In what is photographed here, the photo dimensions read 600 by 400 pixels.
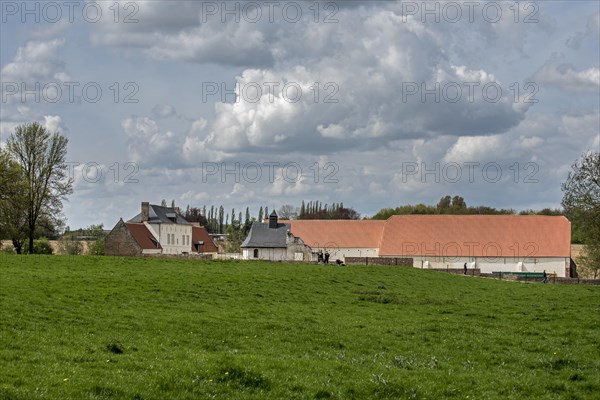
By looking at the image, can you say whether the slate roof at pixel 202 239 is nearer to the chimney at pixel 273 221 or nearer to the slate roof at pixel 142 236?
the slate roof at pixel 142 236

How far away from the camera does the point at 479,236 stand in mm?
93938

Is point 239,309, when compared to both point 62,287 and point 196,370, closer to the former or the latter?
point 62,287

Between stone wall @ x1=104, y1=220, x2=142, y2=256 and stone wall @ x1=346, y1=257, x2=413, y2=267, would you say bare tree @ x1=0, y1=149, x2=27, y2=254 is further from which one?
stone wall @ x1=346, y1=257, x2=413, y2=267

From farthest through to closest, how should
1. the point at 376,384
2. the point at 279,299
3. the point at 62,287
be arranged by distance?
the point at 279,299
the point at 62,287
the point at 376,384

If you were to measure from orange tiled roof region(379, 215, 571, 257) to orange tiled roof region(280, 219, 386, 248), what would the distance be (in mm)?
2105

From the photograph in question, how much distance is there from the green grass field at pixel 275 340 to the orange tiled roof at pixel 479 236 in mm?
54060

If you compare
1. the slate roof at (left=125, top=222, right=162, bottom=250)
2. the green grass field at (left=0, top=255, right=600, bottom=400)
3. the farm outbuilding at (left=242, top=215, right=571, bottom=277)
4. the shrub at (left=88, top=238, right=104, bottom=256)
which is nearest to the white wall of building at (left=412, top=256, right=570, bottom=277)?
the farm outbuilding at (left=242, top=215, right=571, bottom=277)

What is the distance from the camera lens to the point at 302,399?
44.0ft

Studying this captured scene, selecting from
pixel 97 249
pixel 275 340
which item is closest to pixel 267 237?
pixel 97 249

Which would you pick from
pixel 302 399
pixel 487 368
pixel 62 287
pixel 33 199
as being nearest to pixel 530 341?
pixel 487 368

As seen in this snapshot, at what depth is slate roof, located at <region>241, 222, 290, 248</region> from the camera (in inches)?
3612

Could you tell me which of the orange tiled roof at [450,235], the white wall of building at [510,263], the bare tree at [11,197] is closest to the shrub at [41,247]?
the bare tree at [11,197]

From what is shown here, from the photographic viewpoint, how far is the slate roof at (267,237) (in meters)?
91.8

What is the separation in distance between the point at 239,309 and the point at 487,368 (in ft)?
38.0
